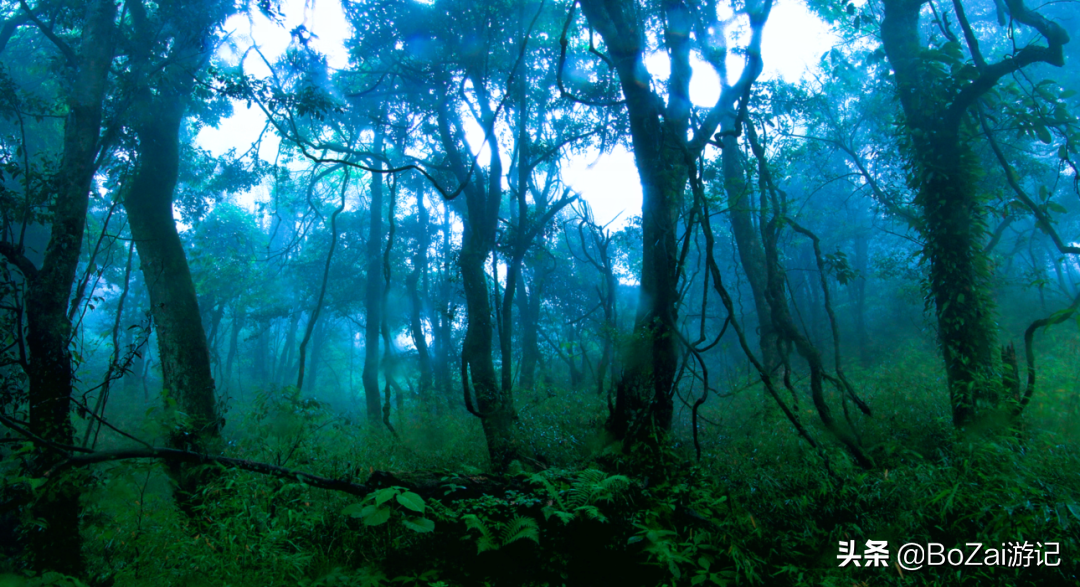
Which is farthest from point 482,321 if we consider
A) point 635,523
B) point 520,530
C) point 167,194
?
→ point 167,194

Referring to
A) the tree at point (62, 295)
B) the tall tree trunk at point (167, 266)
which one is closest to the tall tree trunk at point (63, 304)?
the tree at point (62, 295)

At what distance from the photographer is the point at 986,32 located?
2036 cm

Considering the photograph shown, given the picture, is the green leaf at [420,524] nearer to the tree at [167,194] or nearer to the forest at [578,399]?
the forest at [578,399]

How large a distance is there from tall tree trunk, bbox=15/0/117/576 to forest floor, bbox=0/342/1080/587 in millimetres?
277

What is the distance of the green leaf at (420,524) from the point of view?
10.4 ft

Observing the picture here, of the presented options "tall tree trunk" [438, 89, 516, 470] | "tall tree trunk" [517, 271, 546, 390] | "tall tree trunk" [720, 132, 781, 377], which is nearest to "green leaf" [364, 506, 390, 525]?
"tall tree trunk" [438, 89, 516, 470]

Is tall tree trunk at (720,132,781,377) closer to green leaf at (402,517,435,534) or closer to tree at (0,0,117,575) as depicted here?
green leaf at (402,517,435,534)

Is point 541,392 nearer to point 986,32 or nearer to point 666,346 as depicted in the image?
point 666,346

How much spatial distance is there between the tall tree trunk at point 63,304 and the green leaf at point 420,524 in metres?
2.82

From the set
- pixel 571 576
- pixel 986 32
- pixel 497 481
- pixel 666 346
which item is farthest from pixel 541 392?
pixel 986 32

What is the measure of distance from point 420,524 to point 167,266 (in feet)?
20.8

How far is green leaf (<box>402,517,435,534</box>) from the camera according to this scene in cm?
316

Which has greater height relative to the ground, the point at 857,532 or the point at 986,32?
the point at 986,32

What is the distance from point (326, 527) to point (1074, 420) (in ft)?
23.2
